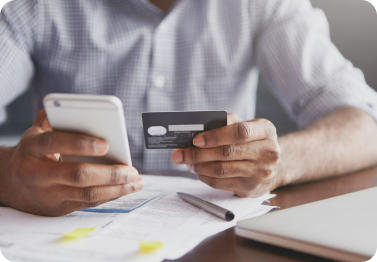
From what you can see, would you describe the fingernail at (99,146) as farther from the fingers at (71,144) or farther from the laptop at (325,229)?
the laptop at (325,229)

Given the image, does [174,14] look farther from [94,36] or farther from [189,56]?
[94,36]

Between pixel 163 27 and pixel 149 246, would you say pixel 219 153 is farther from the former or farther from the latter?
pixel 163 27

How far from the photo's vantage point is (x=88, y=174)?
50 centimetres

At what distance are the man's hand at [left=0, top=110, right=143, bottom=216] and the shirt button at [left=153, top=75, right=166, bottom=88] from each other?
2.01 feet

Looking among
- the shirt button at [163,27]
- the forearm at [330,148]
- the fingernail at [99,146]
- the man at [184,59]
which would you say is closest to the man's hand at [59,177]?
the fingernail at [99,146]

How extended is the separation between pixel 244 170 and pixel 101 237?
29cm

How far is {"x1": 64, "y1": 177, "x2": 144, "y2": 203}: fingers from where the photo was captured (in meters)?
0.53

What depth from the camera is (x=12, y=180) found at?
58cm

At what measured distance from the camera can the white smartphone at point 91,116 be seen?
1.58 feet

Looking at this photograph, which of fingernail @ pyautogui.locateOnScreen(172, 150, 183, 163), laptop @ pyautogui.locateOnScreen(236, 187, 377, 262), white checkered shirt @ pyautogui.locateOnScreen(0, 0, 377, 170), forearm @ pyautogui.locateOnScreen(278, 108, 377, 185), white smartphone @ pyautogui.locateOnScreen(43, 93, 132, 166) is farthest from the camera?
white checkered shirt @ pyautogui.locateOnScreen(0, 0, 377, 170)

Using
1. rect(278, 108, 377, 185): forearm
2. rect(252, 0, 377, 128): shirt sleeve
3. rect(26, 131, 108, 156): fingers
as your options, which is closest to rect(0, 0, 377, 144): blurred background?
rect(252, 0, 377, 128): shirt sleeve

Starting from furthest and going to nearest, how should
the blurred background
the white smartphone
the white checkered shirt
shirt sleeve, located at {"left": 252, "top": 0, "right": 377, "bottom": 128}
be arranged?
1. the blurred background
2. the white checkered shirt
3. shirt sleeve, located at {"left": 252, "top": 0, "right": 377, "bottom": 128}
4. the white smartphone

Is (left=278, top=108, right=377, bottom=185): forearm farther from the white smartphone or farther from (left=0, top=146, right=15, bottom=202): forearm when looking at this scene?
(left=0, top=146, right=15, bottom=202): forearm

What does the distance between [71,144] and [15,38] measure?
0.81 meters
